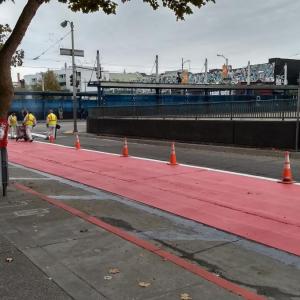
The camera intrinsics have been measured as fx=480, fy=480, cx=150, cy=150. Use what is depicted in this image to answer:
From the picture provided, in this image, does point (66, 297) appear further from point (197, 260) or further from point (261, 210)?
point (261, 210)

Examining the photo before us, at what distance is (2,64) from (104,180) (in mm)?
4144

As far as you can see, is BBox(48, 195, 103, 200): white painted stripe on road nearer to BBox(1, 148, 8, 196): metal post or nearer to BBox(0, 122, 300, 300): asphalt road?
BBox(0, 122, 300, 300): asphalt road

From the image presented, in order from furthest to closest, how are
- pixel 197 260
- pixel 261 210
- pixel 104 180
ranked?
pixel 104 180 → pixel 261 210 → pixel 197 260

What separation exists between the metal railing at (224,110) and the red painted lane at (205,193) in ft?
17.6

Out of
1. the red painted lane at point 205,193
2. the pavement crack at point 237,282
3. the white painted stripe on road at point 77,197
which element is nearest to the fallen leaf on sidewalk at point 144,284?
the pavement crack at point 237,282

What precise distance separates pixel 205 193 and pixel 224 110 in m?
11.0

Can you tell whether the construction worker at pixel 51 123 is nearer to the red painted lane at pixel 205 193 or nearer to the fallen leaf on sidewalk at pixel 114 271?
the red painted lane at pixel 205 193

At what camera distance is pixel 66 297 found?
182 inches

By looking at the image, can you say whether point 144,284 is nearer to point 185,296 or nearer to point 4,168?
point 185,296

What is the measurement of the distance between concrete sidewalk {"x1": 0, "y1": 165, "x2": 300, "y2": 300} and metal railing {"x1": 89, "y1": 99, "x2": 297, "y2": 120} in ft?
35.5

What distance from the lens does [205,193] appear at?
1023cm

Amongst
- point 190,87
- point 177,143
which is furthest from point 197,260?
point 190,87

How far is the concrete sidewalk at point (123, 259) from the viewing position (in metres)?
4.78

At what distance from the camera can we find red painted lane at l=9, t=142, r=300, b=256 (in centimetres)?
735
